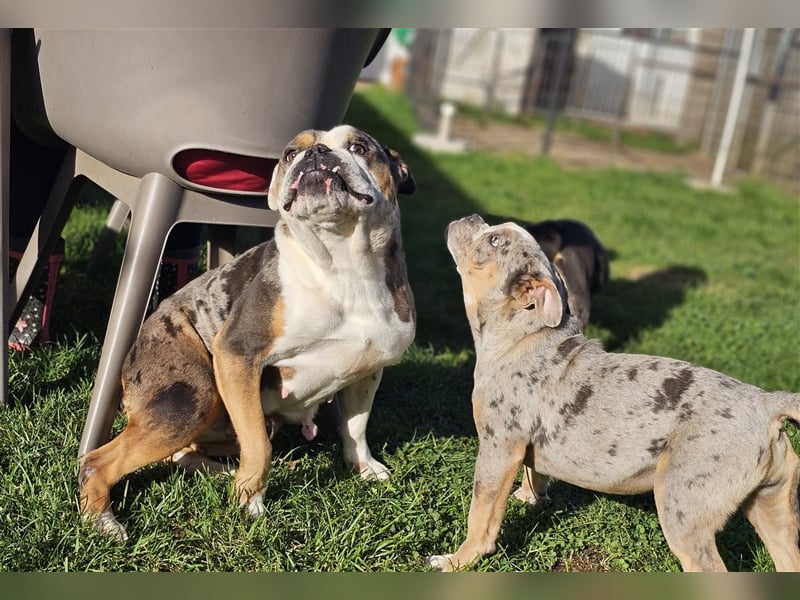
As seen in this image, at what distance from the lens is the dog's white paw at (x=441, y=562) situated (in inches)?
132

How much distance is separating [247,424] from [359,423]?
70 centimetres

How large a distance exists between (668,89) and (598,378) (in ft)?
62.0

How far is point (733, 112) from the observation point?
1535 cm

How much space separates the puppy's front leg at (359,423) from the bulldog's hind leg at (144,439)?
69 centimetres

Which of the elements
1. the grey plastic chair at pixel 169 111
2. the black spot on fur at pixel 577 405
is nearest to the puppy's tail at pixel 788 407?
the black spot on fur at pixel 577 405

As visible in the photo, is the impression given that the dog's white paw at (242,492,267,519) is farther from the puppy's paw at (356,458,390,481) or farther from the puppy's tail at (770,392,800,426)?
the puppy's tail at (770,392,800,426)

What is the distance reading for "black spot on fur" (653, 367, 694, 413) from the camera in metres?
3.21

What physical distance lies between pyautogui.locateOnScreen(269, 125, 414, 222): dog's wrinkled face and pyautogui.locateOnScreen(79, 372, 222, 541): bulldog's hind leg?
83 centimetres

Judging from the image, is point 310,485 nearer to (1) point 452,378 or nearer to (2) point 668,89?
(1) point 452,378

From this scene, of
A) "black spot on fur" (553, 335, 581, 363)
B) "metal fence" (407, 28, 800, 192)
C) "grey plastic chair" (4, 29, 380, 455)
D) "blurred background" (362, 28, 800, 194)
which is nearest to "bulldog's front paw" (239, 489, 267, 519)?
"grey plastic chair" (4, 29, 380, 455)

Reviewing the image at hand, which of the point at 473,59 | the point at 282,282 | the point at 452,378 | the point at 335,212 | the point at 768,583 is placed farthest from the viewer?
the point at 473,59

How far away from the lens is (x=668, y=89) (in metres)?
20.7

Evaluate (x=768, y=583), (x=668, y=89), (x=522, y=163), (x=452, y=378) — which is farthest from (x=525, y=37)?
(x=768, y=583)

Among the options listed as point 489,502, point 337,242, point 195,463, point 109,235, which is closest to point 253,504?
point 195,463
